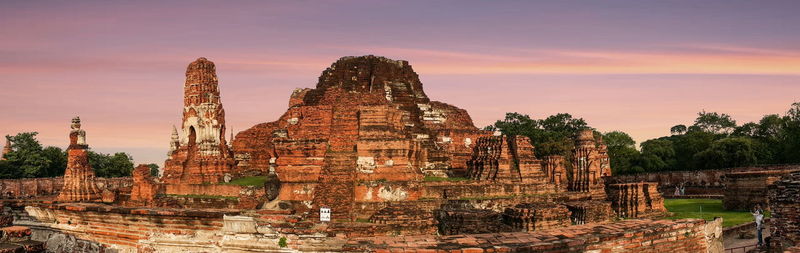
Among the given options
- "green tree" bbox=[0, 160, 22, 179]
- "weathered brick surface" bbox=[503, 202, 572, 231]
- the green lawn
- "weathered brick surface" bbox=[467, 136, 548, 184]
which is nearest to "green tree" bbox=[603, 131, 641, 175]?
the green lawn

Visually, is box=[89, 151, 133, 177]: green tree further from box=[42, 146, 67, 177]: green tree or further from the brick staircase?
the brick staircase

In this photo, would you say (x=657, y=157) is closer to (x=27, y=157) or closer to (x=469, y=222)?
(x=469, y=222)

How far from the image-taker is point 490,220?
12102 mm

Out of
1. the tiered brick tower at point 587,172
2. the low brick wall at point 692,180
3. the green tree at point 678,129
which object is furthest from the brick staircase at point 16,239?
the green tree at point 678,129

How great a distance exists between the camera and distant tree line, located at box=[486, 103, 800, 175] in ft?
140

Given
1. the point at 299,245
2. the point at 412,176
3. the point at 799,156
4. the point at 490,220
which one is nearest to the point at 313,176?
the point at 412,176

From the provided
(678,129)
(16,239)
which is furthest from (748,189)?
(678,129)

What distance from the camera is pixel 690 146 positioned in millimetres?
50031

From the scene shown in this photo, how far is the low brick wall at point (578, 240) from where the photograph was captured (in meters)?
7.55

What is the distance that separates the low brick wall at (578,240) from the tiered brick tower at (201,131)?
13.8 metres

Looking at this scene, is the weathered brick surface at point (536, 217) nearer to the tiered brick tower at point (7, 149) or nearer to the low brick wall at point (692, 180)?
the low brick wall at point (692, 180)

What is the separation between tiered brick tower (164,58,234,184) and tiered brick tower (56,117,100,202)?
282 centimetres

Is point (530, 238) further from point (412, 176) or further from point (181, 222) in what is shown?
point (412, 176)

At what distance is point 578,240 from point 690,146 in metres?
46.7
